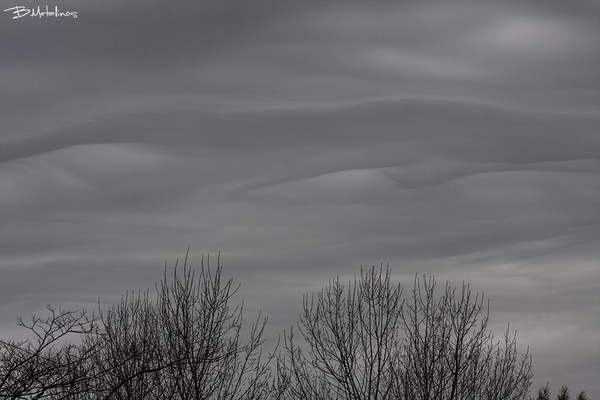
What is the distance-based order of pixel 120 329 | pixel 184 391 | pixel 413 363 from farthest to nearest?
pixel 413 363 < pixel 120 329 < pixel 184 391

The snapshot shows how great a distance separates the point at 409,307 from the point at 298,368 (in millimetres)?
4284

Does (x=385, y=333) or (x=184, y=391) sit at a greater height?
(x=385, y=333)

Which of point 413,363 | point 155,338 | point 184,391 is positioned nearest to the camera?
point 184,391

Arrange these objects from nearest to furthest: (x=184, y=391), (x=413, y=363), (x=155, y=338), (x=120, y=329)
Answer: (x=184, y=391)
(x=155, y=338)
(x=120, y=329)
(x=413, y=363)

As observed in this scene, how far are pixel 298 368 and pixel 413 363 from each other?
3.84 metres

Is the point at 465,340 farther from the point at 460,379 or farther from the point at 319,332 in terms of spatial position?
the point at 319,332

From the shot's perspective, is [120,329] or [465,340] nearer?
[120,329]

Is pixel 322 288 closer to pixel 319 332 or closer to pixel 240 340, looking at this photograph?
pixel 319 332

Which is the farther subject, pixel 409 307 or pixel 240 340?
pixel 409 307

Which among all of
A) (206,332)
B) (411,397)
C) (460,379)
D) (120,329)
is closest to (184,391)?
(206,332)

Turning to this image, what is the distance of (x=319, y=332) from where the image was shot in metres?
21.4

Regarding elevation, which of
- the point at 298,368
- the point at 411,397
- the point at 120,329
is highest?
the point at 120,329

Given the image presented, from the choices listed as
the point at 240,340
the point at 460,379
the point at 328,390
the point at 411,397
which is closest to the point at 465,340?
the point at 460,379

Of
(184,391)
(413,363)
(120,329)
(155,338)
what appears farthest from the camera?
(413,363)
